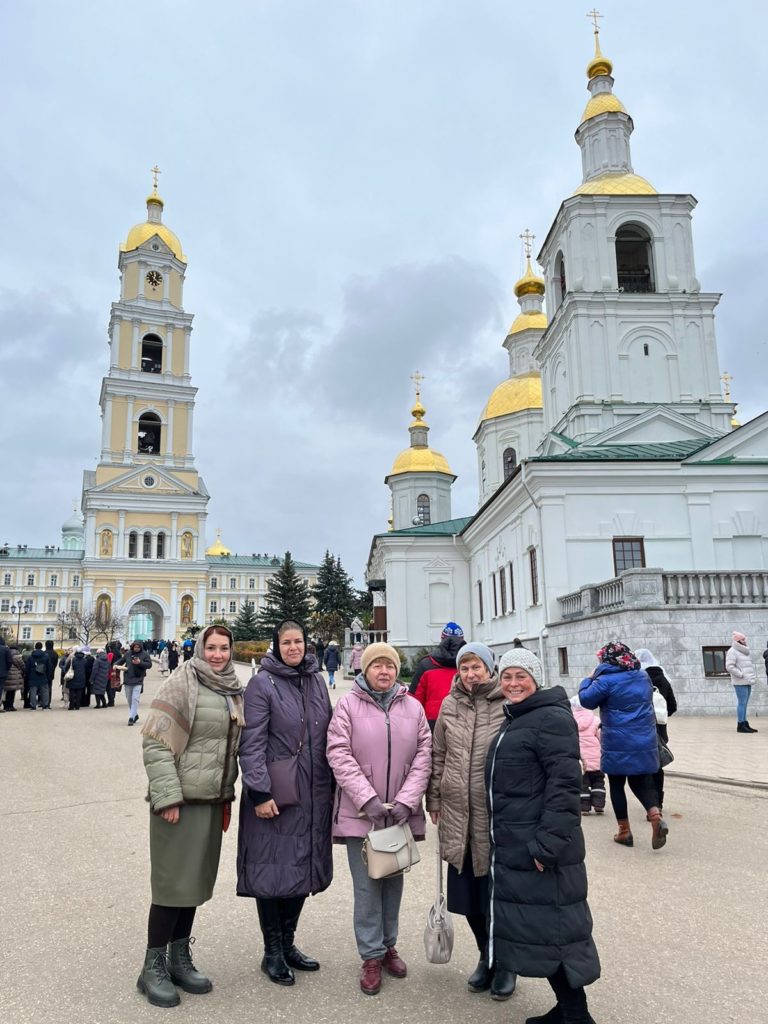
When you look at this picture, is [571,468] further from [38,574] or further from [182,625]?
[38,574]

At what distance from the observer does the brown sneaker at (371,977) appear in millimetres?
4012

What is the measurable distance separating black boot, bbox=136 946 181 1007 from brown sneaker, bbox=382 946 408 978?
1.11 m

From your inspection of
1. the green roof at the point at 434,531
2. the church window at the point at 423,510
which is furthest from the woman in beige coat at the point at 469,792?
the church window at the point at 423,510

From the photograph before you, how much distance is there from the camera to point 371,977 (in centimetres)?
404

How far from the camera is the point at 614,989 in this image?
3990 mm

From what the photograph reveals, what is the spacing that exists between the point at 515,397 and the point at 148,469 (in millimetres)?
40681

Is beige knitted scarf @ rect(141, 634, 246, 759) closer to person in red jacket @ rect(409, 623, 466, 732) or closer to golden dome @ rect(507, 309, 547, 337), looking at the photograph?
person in red jacket @ rect(409, 623, 466, 732)

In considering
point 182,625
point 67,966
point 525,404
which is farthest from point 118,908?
point 182,625

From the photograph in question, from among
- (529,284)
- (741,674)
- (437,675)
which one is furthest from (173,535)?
(437,675)

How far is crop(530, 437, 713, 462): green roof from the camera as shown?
2327cm

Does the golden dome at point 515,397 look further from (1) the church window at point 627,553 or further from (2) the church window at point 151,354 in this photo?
(2) the church window at point 151,354

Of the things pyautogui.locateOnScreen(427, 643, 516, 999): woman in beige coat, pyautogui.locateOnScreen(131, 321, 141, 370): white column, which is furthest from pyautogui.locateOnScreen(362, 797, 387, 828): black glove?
pyautogui.locateOnScreen(131, 321, 141, 370): white column

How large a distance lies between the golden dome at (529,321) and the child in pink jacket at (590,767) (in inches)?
1468

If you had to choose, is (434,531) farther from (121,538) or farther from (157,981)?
(121,538)
